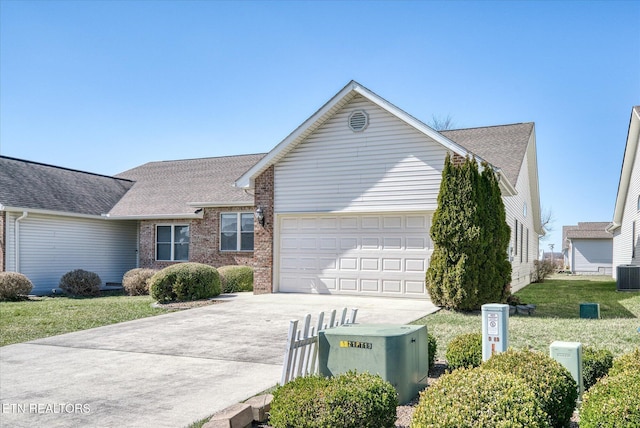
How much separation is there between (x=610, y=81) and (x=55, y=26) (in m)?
18.0

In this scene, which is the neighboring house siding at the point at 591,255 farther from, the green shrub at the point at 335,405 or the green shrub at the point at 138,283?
the green shrub at the point at 335,405

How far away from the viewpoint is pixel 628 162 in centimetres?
2281

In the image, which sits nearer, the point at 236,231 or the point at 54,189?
the point at 236,231

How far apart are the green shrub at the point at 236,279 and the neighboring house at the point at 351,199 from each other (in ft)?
6.42

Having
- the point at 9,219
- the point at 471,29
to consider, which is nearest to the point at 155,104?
the point at 9,219

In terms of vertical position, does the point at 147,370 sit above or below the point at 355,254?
below

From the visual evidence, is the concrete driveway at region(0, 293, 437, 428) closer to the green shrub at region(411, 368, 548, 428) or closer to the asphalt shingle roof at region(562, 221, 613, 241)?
the green shrub at region(411, 368, 548, 428)

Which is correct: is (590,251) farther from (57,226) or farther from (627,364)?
(627,364)

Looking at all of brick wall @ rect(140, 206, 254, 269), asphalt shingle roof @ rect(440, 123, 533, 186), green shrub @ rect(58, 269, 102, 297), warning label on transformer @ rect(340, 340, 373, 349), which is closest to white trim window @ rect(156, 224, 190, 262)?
brick wall @ rect(140, 206, 254, 269)

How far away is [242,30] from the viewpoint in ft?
45.8

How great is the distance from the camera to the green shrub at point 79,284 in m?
18.9

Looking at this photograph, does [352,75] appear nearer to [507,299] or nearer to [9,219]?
[507,299]

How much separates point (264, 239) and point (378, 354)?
1160 centimetres

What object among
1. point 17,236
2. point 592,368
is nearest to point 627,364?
point 592,368
